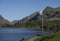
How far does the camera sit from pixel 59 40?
84.9 feet
